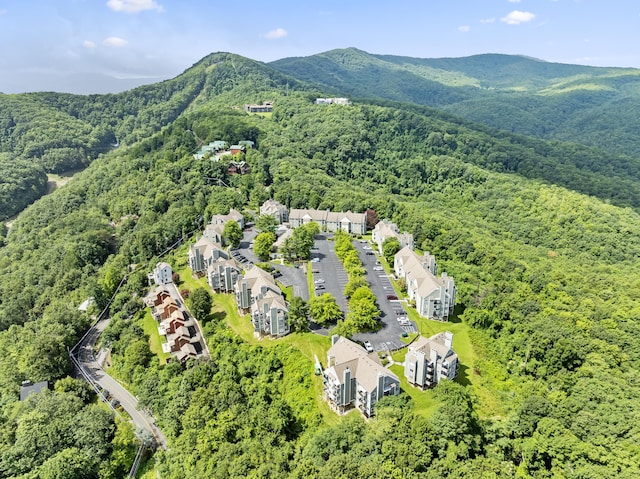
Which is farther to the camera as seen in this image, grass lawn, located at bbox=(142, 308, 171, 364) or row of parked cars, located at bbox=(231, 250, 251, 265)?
row of parked cars, located at bbox=(231, 250, 251, 265)

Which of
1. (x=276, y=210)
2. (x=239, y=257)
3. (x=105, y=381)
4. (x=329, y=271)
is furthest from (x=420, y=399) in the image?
(x=276, y=210)

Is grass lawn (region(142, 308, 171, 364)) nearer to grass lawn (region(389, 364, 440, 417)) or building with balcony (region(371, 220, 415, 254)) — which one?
grass lawn (region(389, 364, 440, 417))

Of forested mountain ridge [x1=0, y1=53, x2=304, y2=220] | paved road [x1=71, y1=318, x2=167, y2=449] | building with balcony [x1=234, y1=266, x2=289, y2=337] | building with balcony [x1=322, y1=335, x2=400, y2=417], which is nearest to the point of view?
building with balcony [x1=322, y1=335, x2=400, y2=417]

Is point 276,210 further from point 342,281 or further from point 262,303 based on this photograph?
point 262,303

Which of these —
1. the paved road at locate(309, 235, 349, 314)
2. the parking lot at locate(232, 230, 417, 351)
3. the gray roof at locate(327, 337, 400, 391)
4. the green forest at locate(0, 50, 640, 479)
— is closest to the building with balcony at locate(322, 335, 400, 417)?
the gray roof at locate(327, 337, 400, 391)

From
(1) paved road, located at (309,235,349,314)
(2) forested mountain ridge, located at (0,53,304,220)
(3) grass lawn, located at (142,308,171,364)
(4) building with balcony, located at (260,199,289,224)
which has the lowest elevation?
(3) grass lawn, located at (142,308,171,364)

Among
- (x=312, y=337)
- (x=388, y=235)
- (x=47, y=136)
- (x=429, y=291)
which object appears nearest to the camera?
(x=312, y=337)

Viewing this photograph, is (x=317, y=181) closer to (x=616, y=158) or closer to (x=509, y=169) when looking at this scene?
(x=509, y=169)
